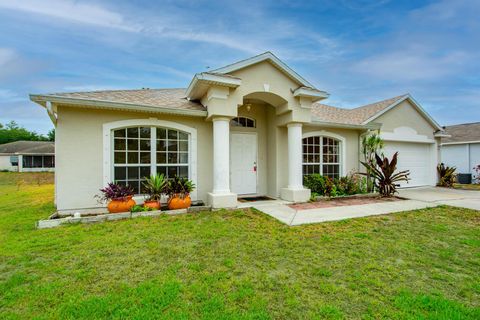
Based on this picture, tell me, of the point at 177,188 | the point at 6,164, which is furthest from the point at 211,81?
the point at 6,164

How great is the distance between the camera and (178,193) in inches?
263

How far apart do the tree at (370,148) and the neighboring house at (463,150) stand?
10874 mm

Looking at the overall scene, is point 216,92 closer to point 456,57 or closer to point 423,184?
point 423,184

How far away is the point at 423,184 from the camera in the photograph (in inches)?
486

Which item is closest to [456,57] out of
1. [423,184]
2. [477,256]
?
[423,184]

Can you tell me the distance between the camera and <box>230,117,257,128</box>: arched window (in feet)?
28.9

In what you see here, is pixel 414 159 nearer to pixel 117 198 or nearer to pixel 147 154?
pixel 147 154

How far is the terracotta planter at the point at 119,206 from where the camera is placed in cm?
600

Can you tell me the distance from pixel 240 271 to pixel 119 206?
170 inches

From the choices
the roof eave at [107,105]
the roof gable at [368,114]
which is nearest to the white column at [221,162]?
the roof eave at [107,105]

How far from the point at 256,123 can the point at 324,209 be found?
4207 millimetres

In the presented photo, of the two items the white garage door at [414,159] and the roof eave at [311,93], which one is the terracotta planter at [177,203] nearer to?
the roof eave at [311,93]

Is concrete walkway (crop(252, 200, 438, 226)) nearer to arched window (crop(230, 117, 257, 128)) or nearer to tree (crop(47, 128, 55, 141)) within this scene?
arched window (crop(230, 117, 257, 128))

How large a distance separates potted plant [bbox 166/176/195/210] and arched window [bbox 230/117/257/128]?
3.18 metres
